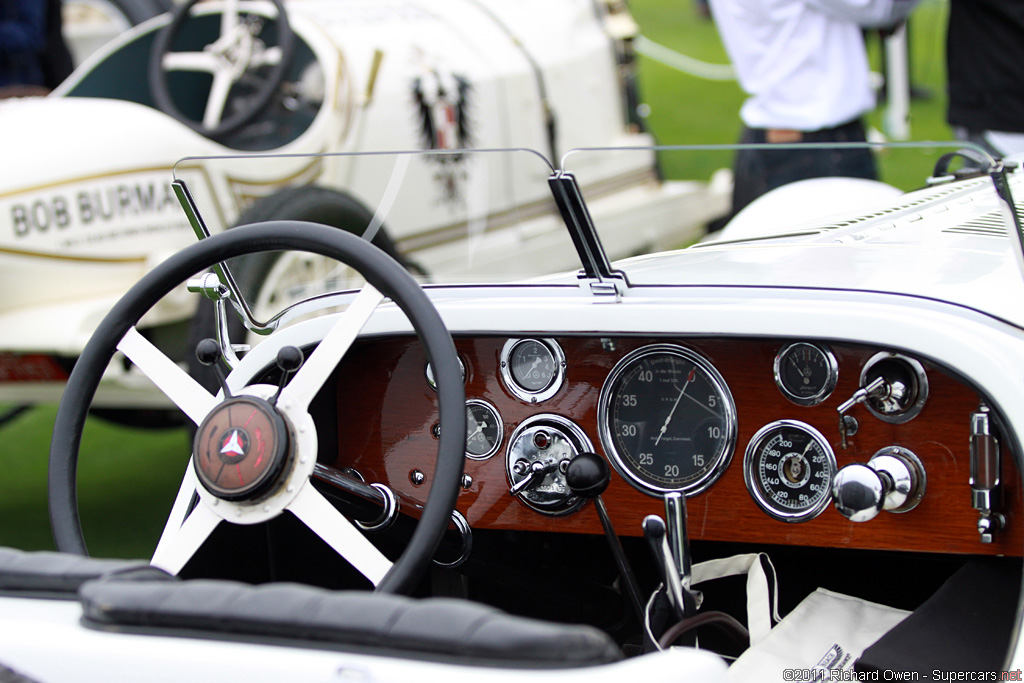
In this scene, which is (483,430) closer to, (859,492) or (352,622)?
(859,492)

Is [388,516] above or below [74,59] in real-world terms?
below

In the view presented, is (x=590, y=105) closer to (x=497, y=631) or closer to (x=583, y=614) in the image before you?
(x=583, y=614)

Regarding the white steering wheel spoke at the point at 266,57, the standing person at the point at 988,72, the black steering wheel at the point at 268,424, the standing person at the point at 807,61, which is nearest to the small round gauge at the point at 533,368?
the black steering wheel at the point at 268,424

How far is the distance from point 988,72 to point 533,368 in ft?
7.94

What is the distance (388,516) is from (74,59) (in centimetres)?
448

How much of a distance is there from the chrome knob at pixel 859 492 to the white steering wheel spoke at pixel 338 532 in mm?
693

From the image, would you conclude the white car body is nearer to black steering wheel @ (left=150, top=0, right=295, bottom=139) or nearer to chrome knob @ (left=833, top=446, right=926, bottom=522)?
chrome knob @ (left=833, top=446, right=926, bottom=522)

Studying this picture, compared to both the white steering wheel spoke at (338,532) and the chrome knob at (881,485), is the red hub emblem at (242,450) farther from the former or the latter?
the chrome knob at (881,485)

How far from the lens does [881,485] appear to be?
159 cm

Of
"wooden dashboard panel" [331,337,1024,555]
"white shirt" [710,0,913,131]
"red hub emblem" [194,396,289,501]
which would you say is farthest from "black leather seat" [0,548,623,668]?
"white shirt" [710,0,913,131]

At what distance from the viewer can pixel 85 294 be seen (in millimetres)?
3359

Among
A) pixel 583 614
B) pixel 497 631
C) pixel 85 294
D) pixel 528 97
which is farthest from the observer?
pixel 528 97

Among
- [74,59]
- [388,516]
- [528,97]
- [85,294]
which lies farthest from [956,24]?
[74,59]

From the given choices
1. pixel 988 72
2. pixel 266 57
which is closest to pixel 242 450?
pixel 988 72
